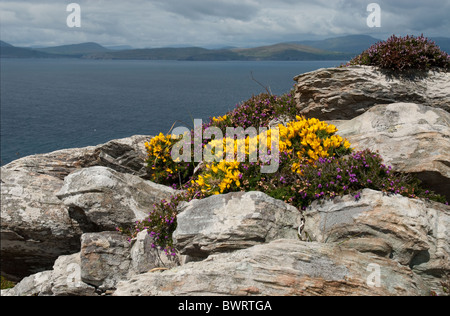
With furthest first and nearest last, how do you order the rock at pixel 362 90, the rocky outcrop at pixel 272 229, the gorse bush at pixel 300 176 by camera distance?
1. the rock at pixel 362 90
2. the gorse bush at pixel 300 176
3. the rocky outcrop at pixel 272 229

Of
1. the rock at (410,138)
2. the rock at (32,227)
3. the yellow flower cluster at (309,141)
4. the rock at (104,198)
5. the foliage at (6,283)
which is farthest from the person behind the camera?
the foliage at (6,283)

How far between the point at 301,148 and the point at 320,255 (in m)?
3.95

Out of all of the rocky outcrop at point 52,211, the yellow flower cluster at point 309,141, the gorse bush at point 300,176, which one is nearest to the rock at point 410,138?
the gorse bush at point 300,176

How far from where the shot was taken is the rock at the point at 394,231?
7402 millimetres

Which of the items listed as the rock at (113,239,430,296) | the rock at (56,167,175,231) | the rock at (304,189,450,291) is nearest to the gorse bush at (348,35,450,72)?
the rock at (304,189,450,291)

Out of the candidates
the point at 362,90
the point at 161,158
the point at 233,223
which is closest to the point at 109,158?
the point at 161,158

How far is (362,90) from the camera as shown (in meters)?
12.6

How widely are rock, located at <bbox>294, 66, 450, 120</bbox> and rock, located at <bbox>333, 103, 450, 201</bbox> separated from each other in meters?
1.51

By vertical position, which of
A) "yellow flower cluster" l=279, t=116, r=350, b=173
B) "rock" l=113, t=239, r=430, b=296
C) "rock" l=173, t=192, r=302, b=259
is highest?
"yellow flower cluster" l=279, t=116, r=350, b=173

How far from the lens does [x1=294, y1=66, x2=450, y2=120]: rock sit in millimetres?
12453

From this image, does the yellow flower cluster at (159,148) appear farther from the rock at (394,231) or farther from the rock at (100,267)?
the rock at (394,231)

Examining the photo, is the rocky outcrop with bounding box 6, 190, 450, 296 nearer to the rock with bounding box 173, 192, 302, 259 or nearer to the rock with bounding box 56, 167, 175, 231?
the rock with bounding box 173, 192, 302, 259

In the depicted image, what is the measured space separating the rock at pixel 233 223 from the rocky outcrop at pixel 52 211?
3.20 meters

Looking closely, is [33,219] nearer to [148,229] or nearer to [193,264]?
[148,229]
